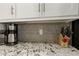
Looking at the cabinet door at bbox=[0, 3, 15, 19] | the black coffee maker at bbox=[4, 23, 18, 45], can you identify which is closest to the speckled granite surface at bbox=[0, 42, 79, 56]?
the black coffee maker at bbox=[4, 23, 18, 45]

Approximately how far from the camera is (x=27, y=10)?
153 centimetres

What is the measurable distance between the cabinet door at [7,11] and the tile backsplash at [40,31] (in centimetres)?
35

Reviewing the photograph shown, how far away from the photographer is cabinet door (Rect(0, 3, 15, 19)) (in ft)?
5.06

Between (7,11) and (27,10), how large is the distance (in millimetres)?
243

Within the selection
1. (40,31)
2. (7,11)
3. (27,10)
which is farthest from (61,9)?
(7,11)

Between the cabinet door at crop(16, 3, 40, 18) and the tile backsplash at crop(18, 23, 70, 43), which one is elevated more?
the cabinet door at crop(16, 3, 40, 18)

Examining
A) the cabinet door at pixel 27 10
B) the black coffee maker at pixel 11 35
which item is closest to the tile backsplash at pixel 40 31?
the black coffee maker at pixel 11 35

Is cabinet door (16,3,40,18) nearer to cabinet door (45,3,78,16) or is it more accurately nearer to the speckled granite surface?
cabinet door (45,3,78,16)

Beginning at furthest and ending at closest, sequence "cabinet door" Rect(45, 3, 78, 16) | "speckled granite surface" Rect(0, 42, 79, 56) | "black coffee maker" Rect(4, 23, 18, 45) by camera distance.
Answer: "black coffee maker" Rect(4, 23, 18, 45)
"cabinet door" Rect(45, 3, 78, 16)
"speckled granite surface" Rect(0, 42, 79, 56)

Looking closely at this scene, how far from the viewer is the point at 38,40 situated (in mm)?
1881

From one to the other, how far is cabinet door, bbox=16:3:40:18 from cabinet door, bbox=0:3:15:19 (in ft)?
0.20

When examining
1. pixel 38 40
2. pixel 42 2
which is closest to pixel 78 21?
pixel 42 2

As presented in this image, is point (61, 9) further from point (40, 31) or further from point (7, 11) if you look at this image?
point (7, 11)

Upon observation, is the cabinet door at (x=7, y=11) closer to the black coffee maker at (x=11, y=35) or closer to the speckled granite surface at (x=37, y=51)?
the black coffee maker at (x=11, y=35)
